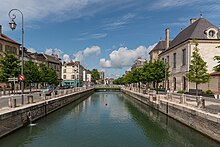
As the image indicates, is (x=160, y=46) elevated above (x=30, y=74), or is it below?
above

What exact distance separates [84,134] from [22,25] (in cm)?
1140

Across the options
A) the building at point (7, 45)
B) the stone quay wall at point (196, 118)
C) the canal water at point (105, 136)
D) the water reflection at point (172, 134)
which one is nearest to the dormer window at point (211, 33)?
the stone quay wall at point (196, 118)

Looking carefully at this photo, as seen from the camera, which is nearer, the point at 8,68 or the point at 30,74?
the point at 8,68

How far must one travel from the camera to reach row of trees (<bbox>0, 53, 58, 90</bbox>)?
109 feet

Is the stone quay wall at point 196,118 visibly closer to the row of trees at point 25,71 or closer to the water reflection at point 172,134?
the water reflection at point 172,134

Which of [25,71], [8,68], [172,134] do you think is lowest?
[172,134]

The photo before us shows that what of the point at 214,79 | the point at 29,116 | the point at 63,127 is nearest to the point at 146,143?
the point at 63,127

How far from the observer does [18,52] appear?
2128 inches

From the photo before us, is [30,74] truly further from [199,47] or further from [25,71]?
[199,47]

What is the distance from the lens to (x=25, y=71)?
4247 cm

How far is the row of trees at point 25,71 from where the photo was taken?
33344 millimetres

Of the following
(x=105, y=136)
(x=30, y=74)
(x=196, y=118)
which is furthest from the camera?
(x=30, y=74)

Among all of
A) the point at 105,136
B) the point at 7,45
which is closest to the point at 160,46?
the point at 7,45

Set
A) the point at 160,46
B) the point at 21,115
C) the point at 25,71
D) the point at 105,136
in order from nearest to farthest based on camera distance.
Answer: the point at 105,136
the point at 21,115
the point at 25,71
the point at 160,46
